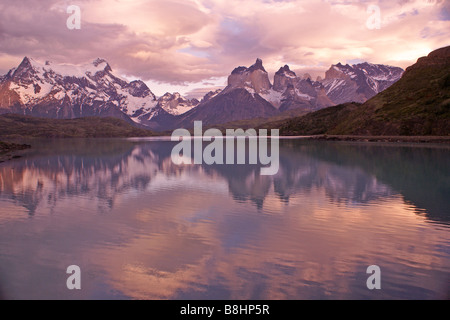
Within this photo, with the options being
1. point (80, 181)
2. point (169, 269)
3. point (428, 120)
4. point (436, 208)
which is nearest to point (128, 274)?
point (169, 269)

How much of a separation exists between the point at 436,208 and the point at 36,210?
1478 inches

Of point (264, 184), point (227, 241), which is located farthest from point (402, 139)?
point (227, 241)

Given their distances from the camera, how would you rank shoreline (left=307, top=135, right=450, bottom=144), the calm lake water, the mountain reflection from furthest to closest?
1. shoreline (left=307, top=135, right=450, bottom=144)
2. the mountain reflection
3. the calm lake water

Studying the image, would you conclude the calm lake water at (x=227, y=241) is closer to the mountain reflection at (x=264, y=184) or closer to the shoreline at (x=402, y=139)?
the mountain reflection at (x=264, y=184)

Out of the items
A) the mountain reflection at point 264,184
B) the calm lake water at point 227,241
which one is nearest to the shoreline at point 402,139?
the mountain reflection at point 264,184

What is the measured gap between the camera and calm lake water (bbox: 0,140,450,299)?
54.2ft

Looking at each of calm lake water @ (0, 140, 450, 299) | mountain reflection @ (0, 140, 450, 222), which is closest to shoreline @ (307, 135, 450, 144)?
mountain reflection @ (0, 140, 450, 222)

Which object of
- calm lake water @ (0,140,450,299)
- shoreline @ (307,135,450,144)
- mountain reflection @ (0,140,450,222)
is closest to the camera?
calm lake water @ (0,140,450,299)

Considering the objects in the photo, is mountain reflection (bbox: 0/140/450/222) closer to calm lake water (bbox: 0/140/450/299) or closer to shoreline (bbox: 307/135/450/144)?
calm lake water (bbox: 0/140/450/299)

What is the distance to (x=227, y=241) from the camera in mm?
23578

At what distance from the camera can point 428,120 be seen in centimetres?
16950

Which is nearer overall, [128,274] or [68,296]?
[68,296]

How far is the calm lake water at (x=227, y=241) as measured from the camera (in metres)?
16.5
